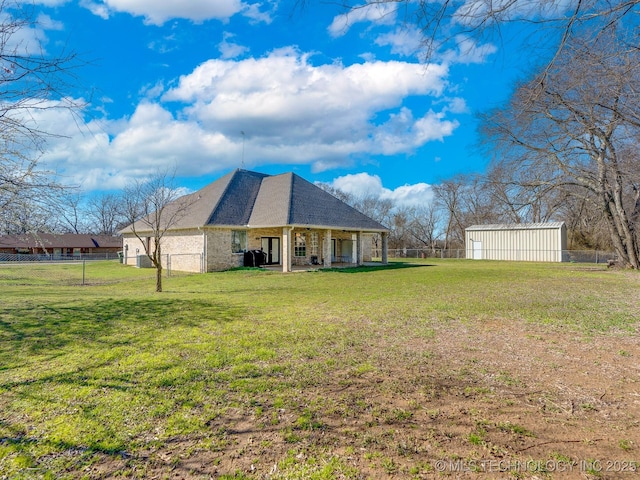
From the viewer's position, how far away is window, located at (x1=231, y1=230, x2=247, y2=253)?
66.8 ft

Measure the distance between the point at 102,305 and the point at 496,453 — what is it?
9.32 m

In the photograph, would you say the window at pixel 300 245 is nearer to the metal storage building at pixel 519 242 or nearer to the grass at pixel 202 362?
the grass at pixel 202 362

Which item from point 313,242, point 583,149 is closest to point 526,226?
point 583,149

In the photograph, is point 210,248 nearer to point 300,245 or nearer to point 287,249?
point 287,249

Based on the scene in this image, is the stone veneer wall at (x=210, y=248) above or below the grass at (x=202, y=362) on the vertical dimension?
above

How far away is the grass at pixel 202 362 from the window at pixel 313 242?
12.6 meters

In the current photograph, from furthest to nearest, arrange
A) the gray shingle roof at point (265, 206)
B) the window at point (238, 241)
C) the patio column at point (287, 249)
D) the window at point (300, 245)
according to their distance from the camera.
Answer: the window at point (300, 245) → the window at point (238, 241) → the gray shingle roof at point (265, 206) → the patio column at point (287, 249)

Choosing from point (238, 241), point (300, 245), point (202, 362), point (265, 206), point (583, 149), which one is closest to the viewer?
point (202, 362)

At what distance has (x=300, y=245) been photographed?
22.6 m

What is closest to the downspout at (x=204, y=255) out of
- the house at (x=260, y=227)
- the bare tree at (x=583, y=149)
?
the house at (x=260, y=227)

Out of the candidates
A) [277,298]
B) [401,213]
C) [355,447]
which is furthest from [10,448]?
[401,213]

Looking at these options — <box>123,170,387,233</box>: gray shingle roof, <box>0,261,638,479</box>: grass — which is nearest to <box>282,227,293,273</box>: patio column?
<box>123,170,387,233</box>: gray shingle roof

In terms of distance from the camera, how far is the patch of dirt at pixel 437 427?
2580mm

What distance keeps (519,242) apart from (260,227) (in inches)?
1031
